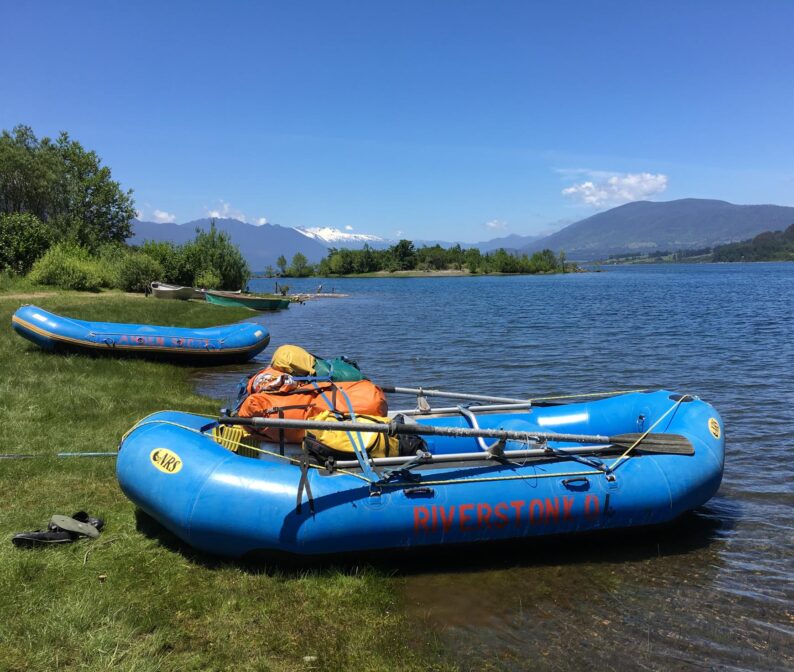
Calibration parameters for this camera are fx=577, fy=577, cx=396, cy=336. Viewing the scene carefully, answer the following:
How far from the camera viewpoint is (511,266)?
14338 centimetres

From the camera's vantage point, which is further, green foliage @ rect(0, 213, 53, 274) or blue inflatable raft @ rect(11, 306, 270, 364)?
green foliage @ rect(0, 213, 53, 274)

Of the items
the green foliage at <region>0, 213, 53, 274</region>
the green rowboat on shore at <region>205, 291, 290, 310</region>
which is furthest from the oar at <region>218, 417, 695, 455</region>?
the green foliage at <region>0, 213, 53, 274</region>

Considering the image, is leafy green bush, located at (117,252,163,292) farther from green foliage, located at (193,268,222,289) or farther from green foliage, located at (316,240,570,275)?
green foliage, located at (316,240,570,275)

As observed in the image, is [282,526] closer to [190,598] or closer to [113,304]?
[190,598]

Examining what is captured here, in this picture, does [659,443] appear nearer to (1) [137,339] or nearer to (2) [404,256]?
(1) [137,339]

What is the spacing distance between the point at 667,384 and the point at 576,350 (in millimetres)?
5885

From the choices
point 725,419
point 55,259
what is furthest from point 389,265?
point 725,419

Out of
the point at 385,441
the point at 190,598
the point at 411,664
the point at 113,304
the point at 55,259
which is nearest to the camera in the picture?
the point at 411,664

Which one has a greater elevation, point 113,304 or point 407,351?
point 113,304

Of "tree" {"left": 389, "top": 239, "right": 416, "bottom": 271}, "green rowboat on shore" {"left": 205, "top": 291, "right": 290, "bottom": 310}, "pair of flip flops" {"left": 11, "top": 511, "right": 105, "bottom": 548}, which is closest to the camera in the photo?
"pair of flip flops" {"left": 11, "top": 511, "right": 105, "bottom": 548}

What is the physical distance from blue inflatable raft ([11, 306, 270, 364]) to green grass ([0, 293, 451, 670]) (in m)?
7.45

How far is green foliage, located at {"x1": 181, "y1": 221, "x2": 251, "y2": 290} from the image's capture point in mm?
45159

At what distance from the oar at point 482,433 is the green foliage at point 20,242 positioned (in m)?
34.5

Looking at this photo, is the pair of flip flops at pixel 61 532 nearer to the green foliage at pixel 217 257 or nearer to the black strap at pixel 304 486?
the black strap at pixel 304 486
